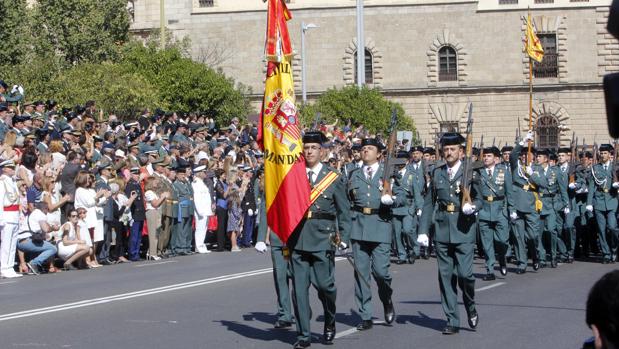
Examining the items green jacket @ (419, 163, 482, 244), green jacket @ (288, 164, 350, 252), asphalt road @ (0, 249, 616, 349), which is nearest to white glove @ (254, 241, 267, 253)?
asphalt road @ (0, 249, 616, 349)

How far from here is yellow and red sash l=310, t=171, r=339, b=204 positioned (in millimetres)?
12792

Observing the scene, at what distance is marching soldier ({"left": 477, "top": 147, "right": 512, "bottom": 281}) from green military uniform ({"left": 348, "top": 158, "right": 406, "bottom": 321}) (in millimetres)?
6398

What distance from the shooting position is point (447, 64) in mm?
69750

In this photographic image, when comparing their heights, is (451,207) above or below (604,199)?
below

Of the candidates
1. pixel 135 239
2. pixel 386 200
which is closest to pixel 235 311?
pixel 386 200

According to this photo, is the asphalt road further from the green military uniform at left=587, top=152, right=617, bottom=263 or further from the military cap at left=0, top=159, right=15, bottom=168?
the green military uniform at left=587, top=152, right=617, bottom=263

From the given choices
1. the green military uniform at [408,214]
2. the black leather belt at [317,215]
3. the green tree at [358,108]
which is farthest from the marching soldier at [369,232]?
the green tree at [358,108]

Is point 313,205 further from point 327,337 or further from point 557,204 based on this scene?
point 557,204

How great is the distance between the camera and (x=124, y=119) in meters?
39.5

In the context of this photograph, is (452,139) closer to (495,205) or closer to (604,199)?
(495,205)

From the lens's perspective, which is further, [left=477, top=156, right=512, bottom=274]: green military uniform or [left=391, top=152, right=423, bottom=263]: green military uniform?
[left=391, top=152, right=423, bottom=263]: green military uniform

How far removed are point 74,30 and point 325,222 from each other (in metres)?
38.3

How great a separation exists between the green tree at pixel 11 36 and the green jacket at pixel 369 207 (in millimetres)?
30184

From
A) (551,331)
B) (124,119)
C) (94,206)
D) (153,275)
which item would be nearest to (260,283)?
(153,275)
